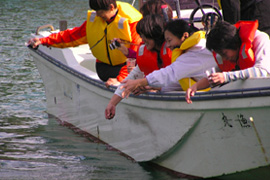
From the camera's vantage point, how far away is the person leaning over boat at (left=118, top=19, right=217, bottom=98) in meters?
4.08

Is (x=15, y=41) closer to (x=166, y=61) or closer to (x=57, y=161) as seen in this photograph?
(x=57, y=161)

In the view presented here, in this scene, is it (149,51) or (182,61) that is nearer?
(182,61)

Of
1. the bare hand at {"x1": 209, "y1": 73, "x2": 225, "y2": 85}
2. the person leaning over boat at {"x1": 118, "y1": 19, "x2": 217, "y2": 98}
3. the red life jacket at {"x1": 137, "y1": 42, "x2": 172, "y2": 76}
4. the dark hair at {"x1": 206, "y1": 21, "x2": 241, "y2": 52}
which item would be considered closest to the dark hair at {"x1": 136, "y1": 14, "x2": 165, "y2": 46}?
the red life jacket at {"x1": 137, "y1": 42, "x2": 172, "y2": 76}

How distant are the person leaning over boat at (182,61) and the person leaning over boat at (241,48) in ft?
0.91

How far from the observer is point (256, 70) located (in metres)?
3.78

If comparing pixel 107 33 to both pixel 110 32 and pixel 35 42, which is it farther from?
pixel 35 42

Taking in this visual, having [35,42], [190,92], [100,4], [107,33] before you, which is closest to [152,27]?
[190,92]

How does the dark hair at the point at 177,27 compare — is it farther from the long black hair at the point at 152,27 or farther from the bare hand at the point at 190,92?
the bare hand at the point at 190,92

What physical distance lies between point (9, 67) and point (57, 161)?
6.64m

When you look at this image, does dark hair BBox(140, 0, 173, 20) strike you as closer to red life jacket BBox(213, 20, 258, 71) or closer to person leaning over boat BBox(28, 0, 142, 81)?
person leaning over boat BBox(28, 0, 142, 81)

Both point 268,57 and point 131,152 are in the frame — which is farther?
point 131,152

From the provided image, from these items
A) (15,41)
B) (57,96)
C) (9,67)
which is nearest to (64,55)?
(57,96)

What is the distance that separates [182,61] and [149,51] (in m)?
0.56

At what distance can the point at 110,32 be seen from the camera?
18.1 ft
